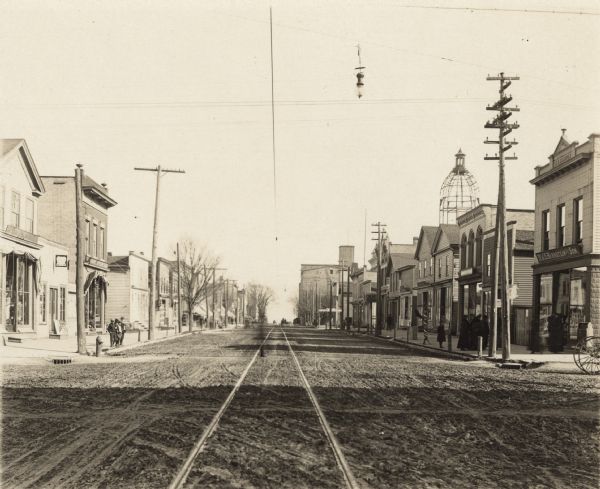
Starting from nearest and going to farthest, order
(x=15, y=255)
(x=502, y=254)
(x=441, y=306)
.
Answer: (x=502, y=254)
(x=15, y=255)
(x=441, y=306)

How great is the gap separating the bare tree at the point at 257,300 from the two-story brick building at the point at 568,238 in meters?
97.4

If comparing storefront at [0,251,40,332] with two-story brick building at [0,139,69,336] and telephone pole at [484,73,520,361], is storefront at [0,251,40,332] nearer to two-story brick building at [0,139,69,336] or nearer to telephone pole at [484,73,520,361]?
two-story brick building at [0,139,69,336]

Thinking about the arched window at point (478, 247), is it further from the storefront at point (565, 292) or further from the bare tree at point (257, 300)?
the bare tree at point (257, 300)

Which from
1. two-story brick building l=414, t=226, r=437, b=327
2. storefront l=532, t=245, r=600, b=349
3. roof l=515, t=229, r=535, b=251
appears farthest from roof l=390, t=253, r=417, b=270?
storefront l=532, t=245, r=600, b=349

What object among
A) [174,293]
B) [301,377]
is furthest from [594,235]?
[174,293]

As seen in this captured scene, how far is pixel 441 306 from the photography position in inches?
2095

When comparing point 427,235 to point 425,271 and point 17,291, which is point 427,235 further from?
point 17,291

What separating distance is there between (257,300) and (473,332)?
126 metres

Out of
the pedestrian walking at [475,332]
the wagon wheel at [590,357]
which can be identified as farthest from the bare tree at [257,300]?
the wagon wheel at [590,357]

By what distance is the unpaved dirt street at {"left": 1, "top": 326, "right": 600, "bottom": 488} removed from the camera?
23.5 feet

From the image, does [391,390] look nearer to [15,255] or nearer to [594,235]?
[594,235]

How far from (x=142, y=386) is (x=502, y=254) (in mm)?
14193

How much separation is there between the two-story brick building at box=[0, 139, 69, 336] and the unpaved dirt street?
14472 mm

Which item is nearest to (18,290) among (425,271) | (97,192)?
(97,192)
